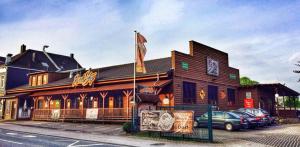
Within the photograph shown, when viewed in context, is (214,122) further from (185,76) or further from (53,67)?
(53,67)

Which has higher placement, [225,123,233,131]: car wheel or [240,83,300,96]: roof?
[240,83,300,96]: roof

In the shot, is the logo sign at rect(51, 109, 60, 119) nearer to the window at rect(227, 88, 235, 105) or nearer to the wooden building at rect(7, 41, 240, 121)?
the wooden building at rect(7, 41, 240, 121)

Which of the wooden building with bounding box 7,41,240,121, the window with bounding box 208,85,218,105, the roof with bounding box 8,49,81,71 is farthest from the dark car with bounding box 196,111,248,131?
the roof with bounding box 8,49,81,71

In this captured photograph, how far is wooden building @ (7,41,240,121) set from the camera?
23.3m

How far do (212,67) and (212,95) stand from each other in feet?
10.1

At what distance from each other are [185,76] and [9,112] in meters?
25.8

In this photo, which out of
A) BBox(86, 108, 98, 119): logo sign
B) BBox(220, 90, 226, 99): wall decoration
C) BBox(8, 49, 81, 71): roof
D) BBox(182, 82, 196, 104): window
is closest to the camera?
BBox(182, 82, 196, 104): window

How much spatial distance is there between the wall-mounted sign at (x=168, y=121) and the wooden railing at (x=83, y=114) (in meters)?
7.28

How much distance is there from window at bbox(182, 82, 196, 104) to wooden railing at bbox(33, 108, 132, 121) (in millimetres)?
5429

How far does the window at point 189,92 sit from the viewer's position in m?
24.8

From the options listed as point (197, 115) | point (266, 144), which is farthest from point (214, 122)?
point (266, 144)

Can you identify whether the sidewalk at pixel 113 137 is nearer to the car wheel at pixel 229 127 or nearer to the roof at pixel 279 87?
the car wheel at pixel 229 127

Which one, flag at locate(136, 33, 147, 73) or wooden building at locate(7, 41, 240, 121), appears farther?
wooden building at locate(7, 41, 240, 121)

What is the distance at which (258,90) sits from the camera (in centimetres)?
3216
